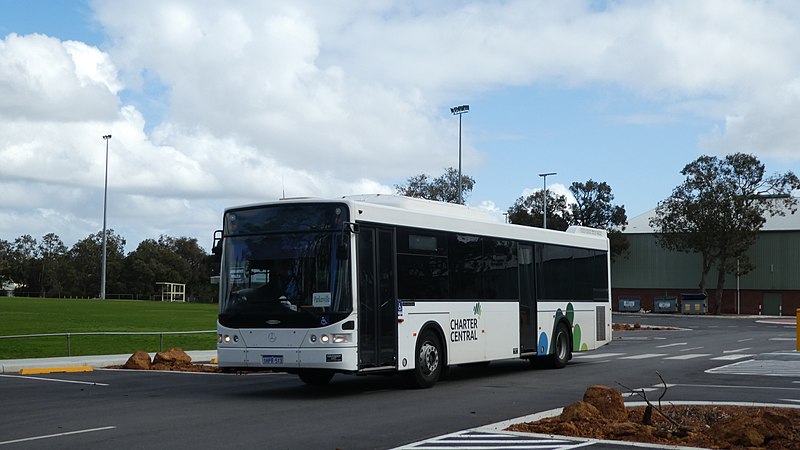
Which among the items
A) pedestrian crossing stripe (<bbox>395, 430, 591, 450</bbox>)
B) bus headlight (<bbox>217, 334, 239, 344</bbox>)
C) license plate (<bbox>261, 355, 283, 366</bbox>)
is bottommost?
pedestrian crossing stripe (<bbox>395, 430, 591, 450</bbox>)

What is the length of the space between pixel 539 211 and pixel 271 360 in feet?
291

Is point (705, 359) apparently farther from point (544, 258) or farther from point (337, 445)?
point (337, 445)

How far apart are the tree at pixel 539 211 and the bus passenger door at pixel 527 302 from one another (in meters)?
80.7

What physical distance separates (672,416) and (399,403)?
173 inches

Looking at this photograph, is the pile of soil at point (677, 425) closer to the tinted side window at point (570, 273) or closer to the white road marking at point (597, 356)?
the tinted side window at point (570, 273)

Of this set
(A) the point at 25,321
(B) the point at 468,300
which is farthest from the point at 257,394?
(A) the point at 25,321

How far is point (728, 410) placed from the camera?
42.8 ft

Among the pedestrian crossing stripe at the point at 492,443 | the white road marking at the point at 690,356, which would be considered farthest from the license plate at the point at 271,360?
the white road marking at the point at 690,356

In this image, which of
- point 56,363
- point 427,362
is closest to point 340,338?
point 427,362

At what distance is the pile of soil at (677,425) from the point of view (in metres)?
10.3

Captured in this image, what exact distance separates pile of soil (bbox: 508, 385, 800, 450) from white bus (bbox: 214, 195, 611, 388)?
189 inches

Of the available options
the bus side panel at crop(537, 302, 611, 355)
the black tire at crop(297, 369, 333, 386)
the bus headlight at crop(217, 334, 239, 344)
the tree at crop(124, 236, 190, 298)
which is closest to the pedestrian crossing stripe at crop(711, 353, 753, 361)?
the bus side panel at crop(537, 302, 611, 355)

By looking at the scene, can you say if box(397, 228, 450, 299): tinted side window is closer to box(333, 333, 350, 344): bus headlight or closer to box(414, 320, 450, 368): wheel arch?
box(414, 320, 450, 368): wheel arch

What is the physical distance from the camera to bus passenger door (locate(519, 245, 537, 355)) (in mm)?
21172
